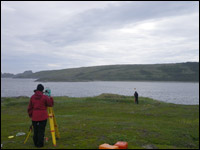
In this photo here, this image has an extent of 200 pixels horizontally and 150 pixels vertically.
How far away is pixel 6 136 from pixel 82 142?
6.50 meters

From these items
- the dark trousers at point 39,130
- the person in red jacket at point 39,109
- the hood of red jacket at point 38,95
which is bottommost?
the dark trousers at point 39,130

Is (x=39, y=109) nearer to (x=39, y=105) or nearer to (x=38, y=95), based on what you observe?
(x=39, y=105)

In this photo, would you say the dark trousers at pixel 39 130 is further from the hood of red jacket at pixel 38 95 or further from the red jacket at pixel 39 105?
the hood of red jacket at pixel 38 95

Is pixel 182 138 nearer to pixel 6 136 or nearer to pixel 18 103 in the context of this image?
pixel 6 136

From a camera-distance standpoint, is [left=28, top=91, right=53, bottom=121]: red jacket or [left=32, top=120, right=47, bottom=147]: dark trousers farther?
[left=32, top=120, right=47, bottom=147]: dark trousers

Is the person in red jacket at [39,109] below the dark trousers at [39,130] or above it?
above

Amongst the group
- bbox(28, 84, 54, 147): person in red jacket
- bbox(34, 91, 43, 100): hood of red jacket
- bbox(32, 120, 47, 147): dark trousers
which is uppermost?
bbox(34, 91, 43, 100): hood of red jacket

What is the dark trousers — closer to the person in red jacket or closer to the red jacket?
the person in red jacket

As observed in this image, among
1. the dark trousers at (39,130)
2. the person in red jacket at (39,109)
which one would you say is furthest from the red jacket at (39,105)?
the dark trousers at (39,130)

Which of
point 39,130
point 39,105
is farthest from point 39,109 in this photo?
point 39,130

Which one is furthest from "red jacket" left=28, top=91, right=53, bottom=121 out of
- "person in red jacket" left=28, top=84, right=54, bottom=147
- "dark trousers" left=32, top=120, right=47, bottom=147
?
"dark trousers" left=32, top=120, right=47, bottom=147

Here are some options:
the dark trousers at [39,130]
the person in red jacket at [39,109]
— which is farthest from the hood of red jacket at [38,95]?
the dark trousers at [39,130]

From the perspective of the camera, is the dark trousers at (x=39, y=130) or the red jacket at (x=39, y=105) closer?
the red jacket at (x=39, y=105)

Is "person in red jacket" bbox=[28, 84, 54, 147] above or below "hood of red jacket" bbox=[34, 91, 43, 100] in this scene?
below
